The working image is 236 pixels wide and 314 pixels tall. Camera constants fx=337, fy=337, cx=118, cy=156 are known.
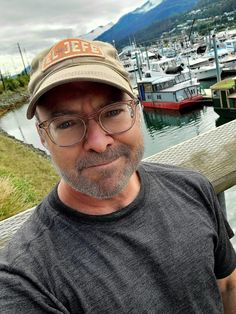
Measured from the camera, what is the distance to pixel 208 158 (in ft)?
8.37

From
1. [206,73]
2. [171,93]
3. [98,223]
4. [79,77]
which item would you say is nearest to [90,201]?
[98,223]

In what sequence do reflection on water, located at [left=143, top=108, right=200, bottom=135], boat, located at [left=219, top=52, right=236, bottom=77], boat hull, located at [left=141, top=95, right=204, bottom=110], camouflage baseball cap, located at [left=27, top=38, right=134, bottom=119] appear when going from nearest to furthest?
camouflage baseball cap, located at [left=27, top=38, right=134, bottom=119] → reflection on water, located at [left=143, top=108, right=200, bottom=135] → boat hull, located at [left=141, top=95, right=204, bottom=110] → boat, located at [left=219, top=52, right=236, bottom=77]

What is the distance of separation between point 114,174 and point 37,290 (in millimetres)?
480

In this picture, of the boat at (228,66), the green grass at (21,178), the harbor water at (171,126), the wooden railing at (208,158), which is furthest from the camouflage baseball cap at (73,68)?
the boat at (228,66)

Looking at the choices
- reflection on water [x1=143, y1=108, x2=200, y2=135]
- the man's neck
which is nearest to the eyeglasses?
the man's neck

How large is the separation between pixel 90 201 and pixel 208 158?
1.50m

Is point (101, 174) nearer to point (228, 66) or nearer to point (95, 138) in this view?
point (95, 138)

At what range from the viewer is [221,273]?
1515 millimetres

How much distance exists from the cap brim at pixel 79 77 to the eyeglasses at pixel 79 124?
83 mm

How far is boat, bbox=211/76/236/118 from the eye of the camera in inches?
727

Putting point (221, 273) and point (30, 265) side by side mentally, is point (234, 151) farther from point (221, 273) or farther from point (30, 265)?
point (30, 265)

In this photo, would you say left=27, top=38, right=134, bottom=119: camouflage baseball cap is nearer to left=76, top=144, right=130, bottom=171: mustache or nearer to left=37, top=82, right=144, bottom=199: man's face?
left=37, top=82, right=144, bottom=199: man's face

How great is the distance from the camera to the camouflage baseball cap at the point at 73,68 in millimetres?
1161

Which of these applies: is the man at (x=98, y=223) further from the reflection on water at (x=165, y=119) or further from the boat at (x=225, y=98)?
the reflection on water at (x=165, y=119)
